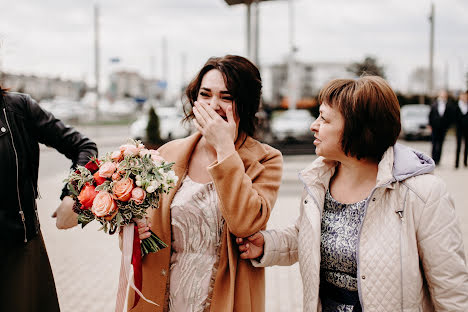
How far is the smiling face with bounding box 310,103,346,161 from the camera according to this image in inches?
82.5

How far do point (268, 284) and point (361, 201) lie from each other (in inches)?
128

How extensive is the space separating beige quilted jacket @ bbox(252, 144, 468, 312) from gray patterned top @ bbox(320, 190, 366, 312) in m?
0.07

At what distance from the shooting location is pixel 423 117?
76.5ft

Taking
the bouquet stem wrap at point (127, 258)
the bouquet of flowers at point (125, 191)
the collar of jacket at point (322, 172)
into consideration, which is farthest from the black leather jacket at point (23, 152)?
the collar of jacket at point (322, 172)

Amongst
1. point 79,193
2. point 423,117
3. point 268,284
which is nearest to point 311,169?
point 79,193

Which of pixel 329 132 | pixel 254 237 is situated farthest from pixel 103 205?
pixel 329 132

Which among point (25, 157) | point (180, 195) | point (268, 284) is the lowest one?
point (268, 284)

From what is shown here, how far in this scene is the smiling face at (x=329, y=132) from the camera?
6.88ft

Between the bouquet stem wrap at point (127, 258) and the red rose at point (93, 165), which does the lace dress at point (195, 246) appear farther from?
the red rose at point (93, 165)

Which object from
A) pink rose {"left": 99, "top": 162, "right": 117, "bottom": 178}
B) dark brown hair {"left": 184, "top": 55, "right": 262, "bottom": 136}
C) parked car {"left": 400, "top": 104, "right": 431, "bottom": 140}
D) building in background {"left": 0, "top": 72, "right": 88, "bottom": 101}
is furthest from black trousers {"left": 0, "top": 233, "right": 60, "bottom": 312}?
building in background {"left": 0, "top": 72, "right": 88, "bottom": 101}

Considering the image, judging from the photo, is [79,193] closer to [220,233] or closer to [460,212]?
[220,233]

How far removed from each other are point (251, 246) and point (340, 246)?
41cm

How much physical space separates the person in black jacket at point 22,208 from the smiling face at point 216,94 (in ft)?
2.47

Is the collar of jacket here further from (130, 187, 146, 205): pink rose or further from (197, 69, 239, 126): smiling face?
(130, 187, 146, 205): pink rose
